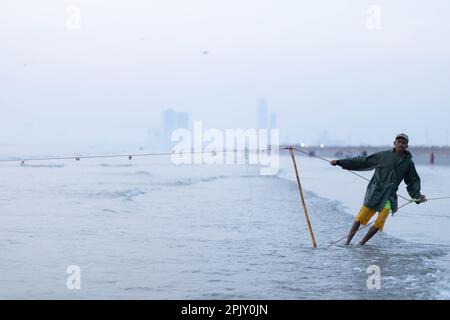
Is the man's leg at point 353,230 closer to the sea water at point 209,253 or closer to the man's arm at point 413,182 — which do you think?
the sea water at point 209,253

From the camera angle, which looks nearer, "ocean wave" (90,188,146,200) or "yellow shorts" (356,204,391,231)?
"yellow shorts" (356,204,391,231)

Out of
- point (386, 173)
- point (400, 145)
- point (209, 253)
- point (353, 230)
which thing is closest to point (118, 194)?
point (209, 253)

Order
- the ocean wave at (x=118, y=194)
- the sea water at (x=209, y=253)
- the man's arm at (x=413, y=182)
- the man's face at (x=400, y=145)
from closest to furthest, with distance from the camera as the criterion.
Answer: the sea water at (x=209, y=253) < the man's face at (x=400, y=145) < the man's arm at (x=413, y=182) < the ocean wave at (x=118, y=194)

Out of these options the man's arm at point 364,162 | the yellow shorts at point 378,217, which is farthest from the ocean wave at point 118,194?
the man's arm at point 364,162

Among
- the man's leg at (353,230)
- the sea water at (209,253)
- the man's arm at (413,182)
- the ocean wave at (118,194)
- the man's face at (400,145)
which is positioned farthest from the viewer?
the ocean wave at (118,194)

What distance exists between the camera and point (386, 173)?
830cm

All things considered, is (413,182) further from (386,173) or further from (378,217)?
(378,217)

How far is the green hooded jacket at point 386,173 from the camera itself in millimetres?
8289

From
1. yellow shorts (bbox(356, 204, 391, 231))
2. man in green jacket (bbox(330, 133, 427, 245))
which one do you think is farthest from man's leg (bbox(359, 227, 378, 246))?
man in green jacket (bbox(330, 133, 427, 245))

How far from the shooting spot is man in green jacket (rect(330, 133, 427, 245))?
8281 mm


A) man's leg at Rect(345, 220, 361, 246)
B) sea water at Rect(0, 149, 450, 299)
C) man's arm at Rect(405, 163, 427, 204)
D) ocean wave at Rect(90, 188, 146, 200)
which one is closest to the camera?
sea water at Rect(0, 149, 450, 299)

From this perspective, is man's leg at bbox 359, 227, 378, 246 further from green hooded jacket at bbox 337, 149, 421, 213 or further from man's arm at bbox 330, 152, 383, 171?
man's arm at bbox 330, 152, 383, 171
